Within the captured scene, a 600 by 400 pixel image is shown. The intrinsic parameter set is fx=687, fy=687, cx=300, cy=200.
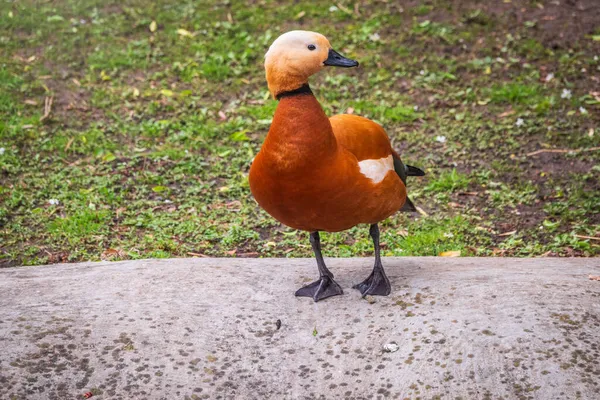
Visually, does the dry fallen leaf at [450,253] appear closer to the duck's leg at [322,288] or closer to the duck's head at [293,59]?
the duck's leg at [322,288]

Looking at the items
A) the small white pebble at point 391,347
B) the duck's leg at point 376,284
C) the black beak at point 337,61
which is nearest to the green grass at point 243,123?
the duck's leg at point 376,284

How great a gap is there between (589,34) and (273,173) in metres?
5.98

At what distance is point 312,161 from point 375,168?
0.41 metres

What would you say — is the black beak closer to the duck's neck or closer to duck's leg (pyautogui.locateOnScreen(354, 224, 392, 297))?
the duck's neck

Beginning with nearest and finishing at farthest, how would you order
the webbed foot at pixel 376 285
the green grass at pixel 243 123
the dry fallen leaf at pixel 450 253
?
the webbed foot at pixel 376 285 < the dry fallen leaf at pixel 450 253 < the green grass at pixel 243 123

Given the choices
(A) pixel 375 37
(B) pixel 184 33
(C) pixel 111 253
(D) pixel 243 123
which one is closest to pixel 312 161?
(C) pixel 111 253

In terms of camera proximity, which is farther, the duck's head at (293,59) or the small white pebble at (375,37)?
the small white pebble at (375,37)

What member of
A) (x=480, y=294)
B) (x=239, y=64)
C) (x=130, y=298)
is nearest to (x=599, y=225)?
(x=480, y=294)

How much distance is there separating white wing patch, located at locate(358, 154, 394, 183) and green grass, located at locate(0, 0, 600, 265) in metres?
1.57

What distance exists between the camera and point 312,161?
3150mm

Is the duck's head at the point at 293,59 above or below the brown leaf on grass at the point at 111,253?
above

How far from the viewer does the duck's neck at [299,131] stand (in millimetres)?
3133

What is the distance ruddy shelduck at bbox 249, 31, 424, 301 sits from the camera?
3.13 m

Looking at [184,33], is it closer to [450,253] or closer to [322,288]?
[450,253]
